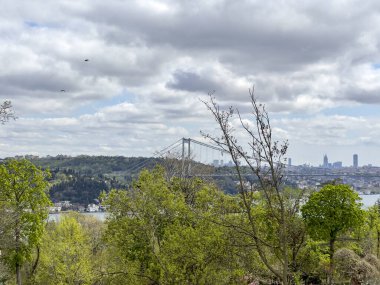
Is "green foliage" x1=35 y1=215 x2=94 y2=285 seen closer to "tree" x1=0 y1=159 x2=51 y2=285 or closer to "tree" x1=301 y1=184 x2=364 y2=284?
"tree" x1=0 y1=159 x2=51 y2=285

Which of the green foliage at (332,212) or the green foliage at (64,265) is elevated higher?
the green foliage at (332,212)

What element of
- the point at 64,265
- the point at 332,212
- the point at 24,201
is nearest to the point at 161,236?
the point at 332,212

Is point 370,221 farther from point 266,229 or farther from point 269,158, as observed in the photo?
point 269,158

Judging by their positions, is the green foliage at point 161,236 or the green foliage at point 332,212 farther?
the green foliage at point 332,212

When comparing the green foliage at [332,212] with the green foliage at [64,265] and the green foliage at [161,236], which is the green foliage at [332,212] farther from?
the green foliage at [64,265]

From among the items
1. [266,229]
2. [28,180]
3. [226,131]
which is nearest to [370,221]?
[266,229]

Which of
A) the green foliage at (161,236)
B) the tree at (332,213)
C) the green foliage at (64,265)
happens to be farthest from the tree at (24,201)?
the tree at (332,213)

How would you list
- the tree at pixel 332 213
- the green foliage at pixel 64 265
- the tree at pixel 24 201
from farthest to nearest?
1. the green foliage at pixel 64 265
2. the tree at pixel 24 201
3. the tree at pixel 332 213

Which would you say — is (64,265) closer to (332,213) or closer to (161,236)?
(161,236)

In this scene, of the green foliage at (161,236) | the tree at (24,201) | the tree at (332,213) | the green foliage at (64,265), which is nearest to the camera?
the green foliage at (161,236)
